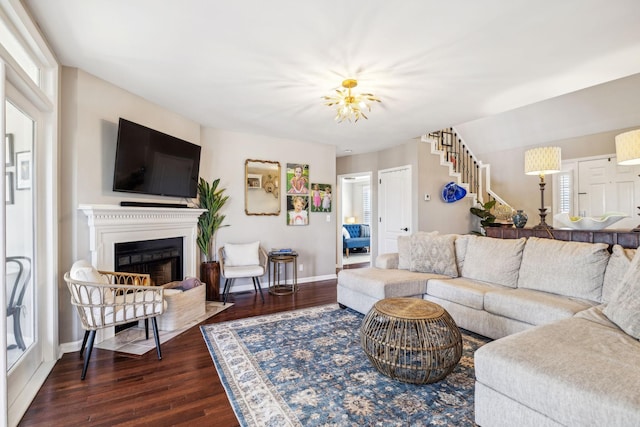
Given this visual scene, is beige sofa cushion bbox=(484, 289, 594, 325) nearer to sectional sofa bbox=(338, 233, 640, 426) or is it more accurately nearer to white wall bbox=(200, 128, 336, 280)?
sectional sofa bbox=(338, 233, 640, 426)

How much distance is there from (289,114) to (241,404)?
10.1ft

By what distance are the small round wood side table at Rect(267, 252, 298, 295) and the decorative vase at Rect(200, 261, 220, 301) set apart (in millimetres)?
784

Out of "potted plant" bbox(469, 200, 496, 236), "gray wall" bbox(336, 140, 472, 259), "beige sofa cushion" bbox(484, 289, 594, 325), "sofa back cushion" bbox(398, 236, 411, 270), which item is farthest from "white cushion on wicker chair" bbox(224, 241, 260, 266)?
"potted plant" bbox(469, 200, 496, 236)

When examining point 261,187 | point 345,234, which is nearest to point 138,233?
point 261,187

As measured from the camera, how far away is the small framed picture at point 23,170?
81.9 inches

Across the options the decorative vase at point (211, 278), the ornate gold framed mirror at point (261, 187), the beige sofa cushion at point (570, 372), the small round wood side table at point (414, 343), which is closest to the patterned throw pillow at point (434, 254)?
the small round wood side table at point (414, 343)

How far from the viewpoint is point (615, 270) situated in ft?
7.56

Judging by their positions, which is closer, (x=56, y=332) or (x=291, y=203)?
(x=56, y=332)

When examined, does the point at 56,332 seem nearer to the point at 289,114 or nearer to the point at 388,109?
the point at 289,114

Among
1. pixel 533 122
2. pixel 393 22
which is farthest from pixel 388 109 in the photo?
pixel 533 122

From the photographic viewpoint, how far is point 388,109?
12.0 feet

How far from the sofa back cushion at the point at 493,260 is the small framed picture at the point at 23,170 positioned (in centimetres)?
395

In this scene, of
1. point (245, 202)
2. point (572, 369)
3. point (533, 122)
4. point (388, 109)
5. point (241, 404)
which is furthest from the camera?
point (533, 122)

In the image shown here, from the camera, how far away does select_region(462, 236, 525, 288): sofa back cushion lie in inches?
117
